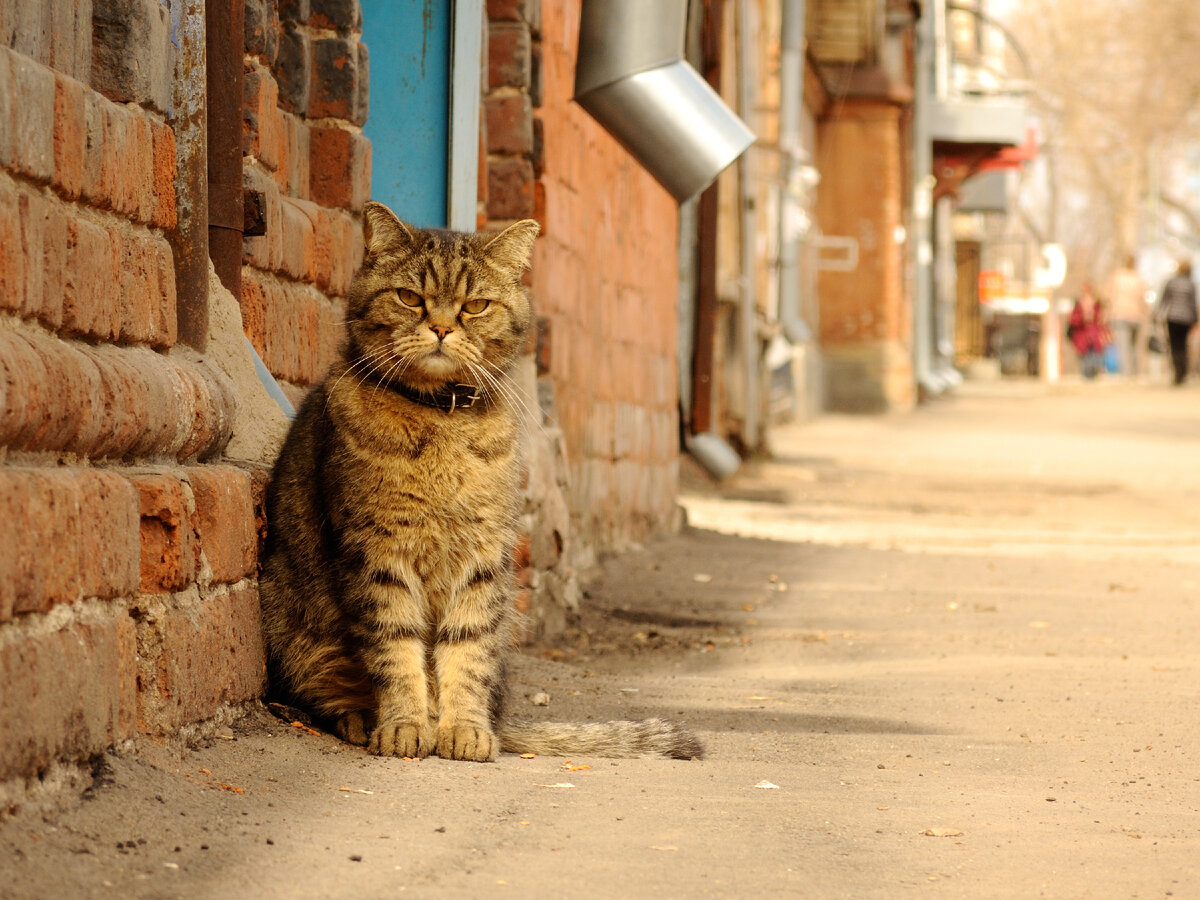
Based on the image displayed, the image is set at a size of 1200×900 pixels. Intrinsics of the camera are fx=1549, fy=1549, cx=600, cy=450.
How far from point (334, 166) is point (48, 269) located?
204 cm

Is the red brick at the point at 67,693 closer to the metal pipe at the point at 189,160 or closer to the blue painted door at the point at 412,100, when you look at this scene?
the metal pipe at the point at 189,160

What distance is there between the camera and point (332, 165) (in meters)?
4.45

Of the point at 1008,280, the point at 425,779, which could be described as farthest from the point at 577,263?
the point at 1008,280

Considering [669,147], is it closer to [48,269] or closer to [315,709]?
[315,709]

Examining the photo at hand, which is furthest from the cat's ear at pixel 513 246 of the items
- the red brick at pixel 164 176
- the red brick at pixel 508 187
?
the red brick at pixel 508 187

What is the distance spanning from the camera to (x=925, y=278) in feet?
77.0

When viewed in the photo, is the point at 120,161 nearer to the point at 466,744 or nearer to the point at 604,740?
the point at 466,744

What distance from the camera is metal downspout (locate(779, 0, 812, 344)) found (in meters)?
14.5

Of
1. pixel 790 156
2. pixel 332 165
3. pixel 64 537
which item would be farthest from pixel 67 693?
pixel 790 156

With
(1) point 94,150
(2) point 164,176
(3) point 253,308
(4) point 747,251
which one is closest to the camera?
(1) point 94,150

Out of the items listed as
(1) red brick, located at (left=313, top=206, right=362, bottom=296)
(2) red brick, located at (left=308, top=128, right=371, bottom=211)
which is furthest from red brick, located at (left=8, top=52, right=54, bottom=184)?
(2) red brick, located at (left=308, top=128, right=371, bottom=211)

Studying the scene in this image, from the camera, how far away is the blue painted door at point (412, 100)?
4875 mm

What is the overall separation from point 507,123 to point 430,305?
2008mm

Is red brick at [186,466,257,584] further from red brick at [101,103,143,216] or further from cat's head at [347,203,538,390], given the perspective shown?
red brick at [101,103,143,216]
